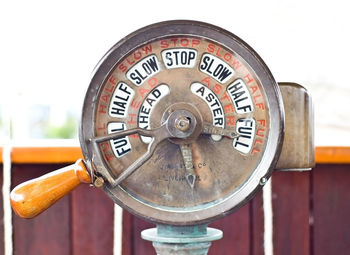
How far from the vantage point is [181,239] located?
1.08 metres

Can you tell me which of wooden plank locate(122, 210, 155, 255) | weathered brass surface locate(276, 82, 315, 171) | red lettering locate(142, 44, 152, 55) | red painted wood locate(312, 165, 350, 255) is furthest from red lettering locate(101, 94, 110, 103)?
red painted wood locate(312, 165, 350, 255)

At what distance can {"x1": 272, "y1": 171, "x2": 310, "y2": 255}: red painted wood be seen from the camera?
1569 mm

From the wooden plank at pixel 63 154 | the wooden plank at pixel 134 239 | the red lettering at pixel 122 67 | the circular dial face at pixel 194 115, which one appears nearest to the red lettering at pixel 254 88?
the circular dial face at pixel 194 115

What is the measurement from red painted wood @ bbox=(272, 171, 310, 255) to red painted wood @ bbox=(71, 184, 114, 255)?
421 millimetres

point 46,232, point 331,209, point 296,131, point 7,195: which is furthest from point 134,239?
point 296,131

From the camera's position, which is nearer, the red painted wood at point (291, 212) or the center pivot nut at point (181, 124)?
the center pivot nut at point (181, 124)

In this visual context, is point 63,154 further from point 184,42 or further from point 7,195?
point 184,42

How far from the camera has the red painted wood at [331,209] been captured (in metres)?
1.57

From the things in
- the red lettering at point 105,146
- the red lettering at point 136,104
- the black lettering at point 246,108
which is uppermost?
the red lettering at point 136,104

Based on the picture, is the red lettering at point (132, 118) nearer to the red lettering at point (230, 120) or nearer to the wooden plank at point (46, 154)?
the red lettering at point (230, 120)

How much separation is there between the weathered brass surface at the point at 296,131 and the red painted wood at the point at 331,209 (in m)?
0.44

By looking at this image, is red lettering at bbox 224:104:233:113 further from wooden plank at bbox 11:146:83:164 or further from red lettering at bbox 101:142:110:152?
wooden plank at bbox 11:146:83:164

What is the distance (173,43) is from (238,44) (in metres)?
0.11

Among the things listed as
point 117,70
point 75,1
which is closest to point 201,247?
point 117,70
